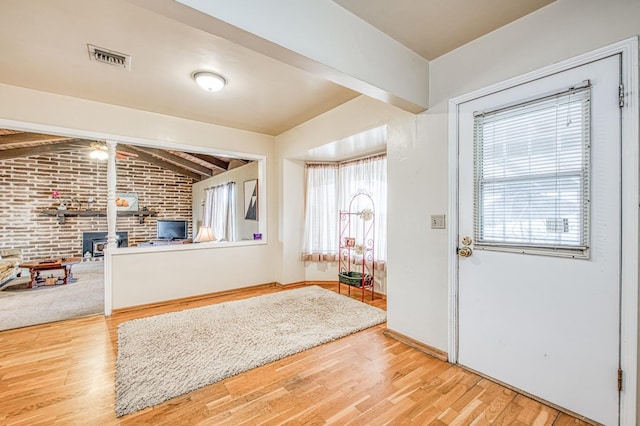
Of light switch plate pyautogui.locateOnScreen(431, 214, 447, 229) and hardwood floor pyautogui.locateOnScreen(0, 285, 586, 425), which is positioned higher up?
light switch plate pyautogui.locateOnScreen(431, 214, 447, 229)

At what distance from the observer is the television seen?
7.88 metres

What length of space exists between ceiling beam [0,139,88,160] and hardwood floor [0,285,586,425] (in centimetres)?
548

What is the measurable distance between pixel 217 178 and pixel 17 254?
4228mm

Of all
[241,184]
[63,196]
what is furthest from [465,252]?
[63,196]

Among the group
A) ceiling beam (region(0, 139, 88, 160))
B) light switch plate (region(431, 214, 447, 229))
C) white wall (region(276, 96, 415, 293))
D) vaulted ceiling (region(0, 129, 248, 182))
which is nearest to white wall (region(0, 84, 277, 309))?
white wall (region(276, 96, 415, 293))

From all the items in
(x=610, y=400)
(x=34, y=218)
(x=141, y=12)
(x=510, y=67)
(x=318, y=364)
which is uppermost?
(x=141, y=12)

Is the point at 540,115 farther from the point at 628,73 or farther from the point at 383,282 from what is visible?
the point at 383,282

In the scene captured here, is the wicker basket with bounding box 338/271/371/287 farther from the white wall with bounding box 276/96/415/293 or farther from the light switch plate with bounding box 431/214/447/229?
the light switch plate with bounding box 431/214/447/229

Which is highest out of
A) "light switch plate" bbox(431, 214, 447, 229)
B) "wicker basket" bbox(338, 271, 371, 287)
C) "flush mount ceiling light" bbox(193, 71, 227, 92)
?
"flush mount ceiling light" bbox(193, 71, 227, 92)

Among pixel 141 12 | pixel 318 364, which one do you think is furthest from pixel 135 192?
pixel 318 364

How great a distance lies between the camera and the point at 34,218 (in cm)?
638

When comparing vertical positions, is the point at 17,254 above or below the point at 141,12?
below

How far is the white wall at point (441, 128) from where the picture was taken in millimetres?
1603

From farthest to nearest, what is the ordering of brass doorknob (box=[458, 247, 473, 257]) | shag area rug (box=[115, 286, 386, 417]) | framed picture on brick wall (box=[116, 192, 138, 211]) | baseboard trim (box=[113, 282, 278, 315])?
framed picture on brick wall (box=[116, 192, 138, 211])
baseboard trim (box=[113, 282, 278, 315])
brass doorknob (box=[458, 247, 473, 257])
shag area rug (box=[115, 286, 386, 417])
